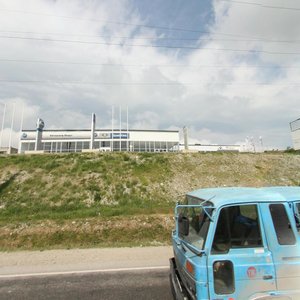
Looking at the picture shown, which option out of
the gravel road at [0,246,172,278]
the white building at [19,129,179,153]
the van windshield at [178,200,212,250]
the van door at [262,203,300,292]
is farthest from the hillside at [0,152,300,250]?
the white building at [19,129,179,153]

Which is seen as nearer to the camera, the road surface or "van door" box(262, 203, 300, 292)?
"van door" box(262, 203, 300, 292)

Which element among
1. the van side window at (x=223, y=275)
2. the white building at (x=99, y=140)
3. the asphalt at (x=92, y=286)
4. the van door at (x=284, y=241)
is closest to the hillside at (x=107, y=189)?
the asphalt at (x=92, y=286)

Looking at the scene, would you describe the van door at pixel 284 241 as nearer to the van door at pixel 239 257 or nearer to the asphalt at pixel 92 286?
the van door at pixel 239 257

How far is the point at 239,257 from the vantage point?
11.7ft

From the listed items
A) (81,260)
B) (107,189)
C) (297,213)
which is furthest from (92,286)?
(107,189)

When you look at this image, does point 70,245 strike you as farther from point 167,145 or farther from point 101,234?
point 167,145

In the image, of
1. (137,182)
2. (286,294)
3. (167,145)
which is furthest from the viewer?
(167,145)

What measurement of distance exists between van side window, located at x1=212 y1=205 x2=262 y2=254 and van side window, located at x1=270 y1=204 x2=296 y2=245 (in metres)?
0.26

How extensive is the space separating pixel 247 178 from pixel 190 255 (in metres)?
19.9

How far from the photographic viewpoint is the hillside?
12.0m

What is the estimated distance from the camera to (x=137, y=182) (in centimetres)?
1998

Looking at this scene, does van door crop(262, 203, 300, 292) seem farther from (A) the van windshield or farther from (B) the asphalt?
(B) the asphalt

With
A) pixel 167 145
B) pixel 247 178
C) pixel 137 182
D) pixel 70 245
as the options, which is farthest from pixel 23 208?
pixel 167 145

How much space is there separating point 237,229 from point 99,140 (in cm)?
5324
